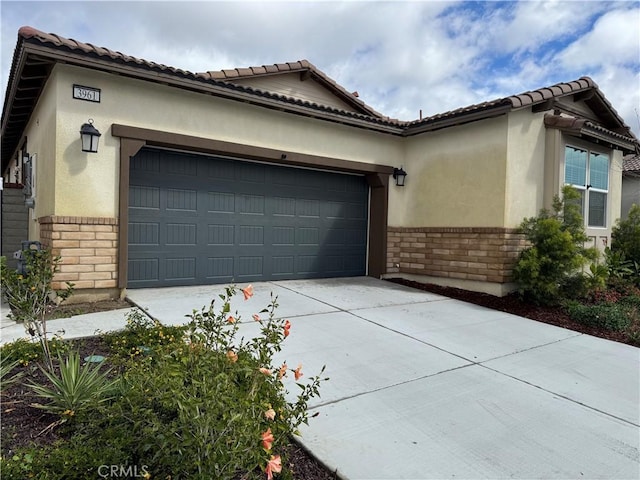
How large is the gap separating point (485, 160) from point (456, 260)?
6.93 feet

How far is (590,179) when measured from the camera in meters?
9.08

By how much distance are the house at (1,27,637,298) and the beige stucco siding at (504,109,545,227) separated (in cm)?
4

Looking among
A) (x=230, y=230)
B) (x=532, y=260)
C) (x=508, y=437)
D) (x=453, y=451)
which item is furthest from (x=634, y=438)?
(x=230, y=230)

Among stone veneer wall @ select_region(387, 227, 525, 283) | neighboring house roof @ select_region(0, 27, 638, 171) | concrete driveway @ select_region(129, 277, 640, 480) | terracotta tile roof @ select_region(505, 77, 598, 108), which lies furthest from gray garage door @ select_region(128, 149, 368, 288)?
terracotta tile roof @ select_region(505, 77, 598, 108)

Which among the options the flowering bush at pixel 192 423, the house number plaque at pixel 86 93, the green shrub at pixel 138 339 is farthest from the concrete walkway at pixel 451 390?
the house number plaque at pixel 86 93

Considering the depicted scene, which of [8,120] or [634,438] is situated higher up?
[8,120]

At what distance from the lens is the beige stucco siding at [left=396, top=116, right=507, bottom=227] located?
7672mm

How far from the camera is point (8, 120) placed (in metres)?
8.23

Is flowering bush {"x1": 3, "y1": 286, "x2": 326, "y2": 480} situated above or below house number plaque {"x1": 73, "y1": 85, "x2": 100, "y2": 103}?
below

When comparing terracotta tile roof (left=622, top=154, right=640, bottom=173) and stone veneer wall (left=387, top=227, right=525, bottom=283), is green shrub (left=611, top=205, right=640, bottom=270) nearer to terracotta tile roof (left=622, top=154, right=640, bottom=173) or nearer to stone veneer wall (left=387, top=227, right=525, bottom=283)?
stone veneer wall (left=387, top=227, right=525, bottom=283)

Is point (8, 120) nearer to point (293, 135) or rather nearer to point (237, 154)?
point (237, 154)

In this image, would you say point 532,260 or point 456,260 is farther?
point 456,260

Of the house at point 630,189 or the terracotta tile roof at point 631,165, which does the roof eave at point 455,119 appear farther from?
the house at point 630,189

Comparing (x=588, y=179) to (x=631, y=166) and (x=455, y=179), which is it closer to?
(x=455, y=179)
